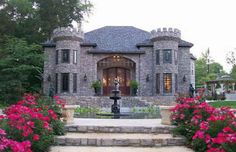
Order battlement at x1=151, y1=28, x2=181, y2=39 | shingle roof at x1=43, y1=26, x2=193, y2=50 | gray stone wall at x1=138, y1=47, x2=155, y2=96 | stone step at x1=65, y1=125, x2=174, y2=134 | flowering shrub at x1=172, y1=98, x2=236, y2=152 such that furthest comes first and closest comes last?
shingle roof at x1=43, y1=26, x2=193, y2=50, gray stone wall at x1=138, y1=47, x2=155, y2=96, battlement at x1=151, y1=28, x2=181, y2=39, stone step at x1=65, y1=125, x2=174, y2=134, flowering shrub at x1=172, y1=98, x2=236, y2=152

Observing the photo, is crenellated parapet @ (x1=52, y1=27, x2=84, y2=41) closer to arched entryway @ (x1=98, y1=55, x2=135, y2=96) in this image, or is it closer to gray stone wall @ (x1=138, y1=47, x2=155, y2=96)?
arched entryway @ (x1=98, y1=55, x2=135, y2=96)

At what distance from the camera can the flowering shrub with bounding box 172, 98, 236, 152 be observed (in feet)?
16.3

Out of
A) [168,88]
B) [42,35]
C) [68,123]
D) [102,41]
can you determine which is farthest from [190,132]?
[42,35]

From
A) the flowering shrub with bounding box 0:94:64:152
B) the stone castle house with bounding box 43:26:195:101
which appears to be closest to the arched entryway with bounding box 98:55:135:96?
the stone castle house with bounding box 43:26:195:101

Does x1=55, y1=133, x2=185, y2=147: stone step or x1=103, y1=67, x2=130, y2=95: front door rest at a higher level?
x1=103, y1=67, x2=130, y2=95: front door

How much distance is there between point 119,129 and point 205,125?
9.37 feet

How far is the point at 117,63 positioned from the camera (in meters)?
30.6

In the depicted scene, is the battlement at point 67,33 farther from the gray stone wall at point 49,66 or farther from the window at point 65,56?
the gray stone wall at point 49,66

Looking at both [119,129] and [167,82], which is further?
[167,82]

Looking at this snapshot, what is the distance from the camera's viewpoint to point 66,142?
23.5 feet

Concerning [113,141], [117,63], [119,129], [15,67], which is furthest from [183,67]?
[113,141]

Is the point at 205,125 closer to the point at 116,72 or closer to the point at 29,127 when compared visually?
the point at 29,127

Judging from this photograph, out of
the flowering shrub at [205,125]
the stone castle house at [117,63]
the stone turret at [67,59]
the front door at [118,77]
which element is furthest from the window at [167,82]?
the flowering shrub at [205,125]

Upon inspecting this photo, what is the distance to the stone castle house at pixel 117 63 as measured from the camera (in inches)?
1125
